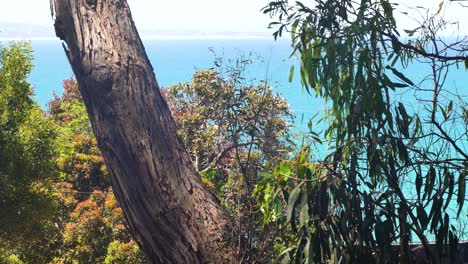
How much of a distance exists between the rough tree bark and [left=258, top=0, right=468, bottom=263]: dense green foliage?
315 mm

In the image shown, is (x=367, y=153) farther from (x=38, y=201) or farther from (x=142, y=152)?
(x=38, y=201)

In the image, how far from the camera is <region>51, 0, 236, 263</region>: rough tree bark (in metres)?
2.80

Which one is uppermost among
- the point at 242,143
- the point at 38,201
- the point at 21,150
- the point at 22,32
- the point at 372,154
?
the point at 22,32

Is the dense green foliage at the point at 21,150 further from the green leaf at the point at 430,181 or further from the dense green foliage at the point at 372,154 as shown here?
the green leaf at the point at 430,181

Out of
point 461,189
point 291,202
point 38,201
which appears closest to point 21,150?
point 38,201

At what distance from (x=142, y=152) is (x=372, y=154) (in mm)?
1001

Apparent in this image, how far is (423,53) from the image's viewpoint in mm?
2557

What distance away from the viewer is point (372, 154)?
2.41m

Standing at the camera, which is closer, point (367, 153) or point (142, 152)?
point (367, 153)

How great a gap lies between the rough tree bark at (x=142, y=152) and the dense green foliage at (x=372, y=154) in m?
0.31

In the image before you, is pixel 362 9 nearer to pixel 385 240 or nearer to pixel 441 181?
pixel 441 181

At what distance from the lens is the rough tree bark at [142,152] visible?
2.80 metres

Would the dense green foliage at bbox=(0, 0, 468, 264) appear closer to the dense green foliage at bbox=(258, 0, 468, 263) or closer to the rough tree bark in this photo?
the dense green foliage at bbox=(258, 0, 468, 263)

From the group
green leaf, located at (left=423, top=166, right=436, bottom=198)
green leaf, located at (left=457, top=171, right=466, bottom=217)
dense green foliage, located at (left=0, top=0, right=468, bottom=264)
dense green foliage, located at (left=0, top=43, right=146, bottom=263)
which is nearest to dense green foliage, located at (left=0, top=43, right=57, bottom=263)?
dense green foliage, located at (left=0, top=43, right=146, bottom=263)
